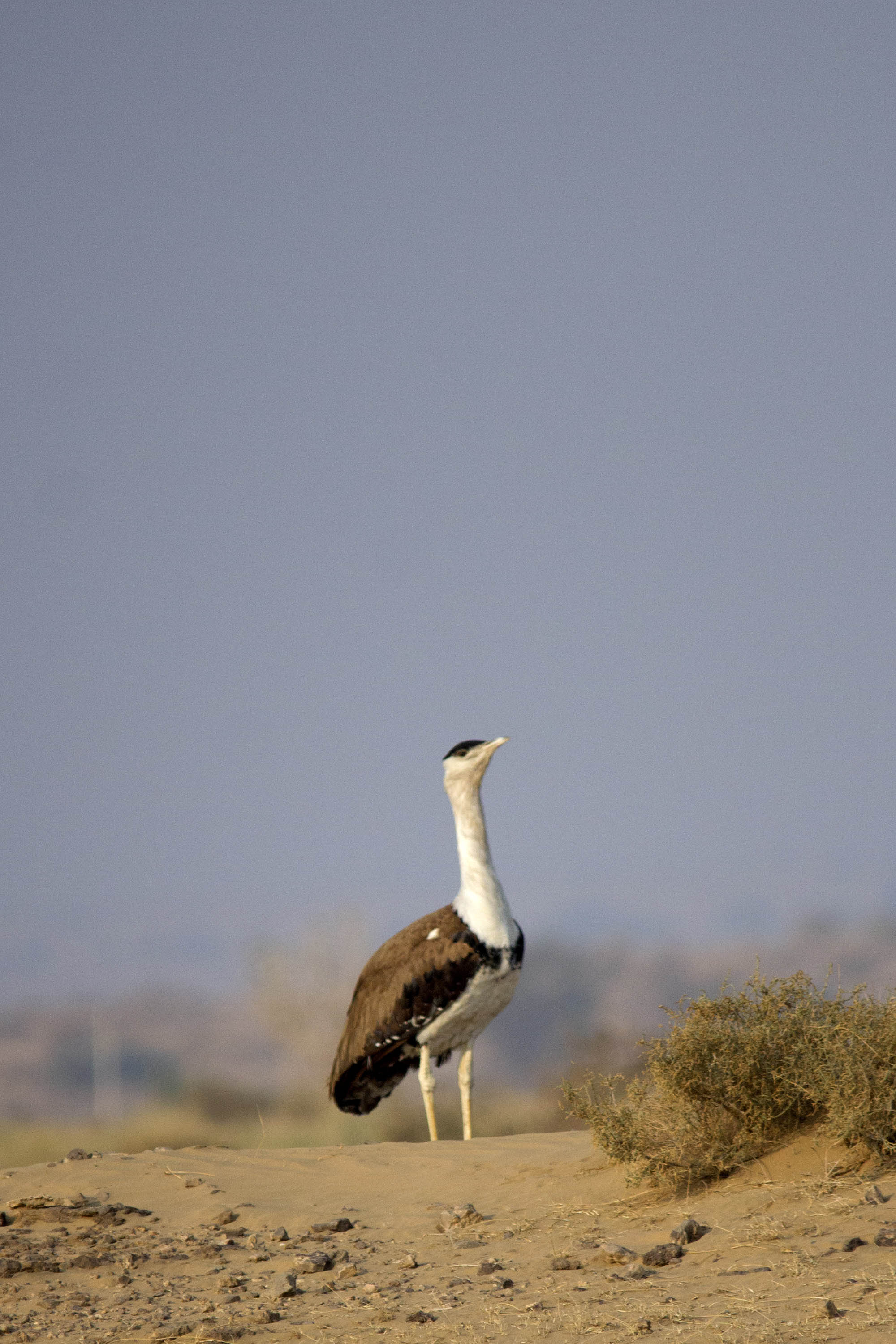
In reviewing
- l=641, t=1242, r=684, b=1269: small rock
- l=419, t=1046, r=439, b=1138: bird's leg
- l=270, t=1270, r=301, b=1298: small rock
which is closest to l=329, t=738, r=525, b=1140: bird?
l=419, t=1046, r=439, b=1138: bird's leg

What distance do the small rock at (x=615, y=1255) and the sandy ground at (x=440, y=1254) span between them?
13 millimetres

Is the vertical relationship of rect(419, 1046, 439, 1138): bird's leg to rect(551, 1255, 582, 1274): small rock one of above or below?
above

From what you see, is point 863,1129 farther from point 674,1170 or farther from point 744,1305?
point 744,1305

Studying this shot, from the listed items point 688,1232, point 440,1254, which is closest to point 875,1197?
point 688,1232

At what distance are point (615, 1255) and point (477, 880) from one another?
521cm

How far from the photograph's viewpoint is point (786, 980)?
23.1 feet

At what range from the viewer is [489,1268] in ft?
19.5

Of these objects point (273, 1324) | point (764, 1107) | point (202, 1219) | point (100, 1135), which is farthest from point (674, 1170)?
point (100, 1135)

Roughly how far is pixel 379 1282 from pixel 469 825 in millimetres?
5457

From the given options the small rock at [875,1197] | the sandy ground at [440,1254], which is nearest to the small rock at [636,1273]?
the sandy ground at [440,1254]

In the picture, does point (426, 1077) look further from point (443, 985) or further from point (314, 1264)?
point (314, 1264)

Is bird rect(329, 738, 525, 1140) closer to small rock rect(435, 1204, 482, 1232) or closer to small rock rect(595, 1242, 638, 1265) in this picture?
small rock rect(435, 1204, 482, 1232)

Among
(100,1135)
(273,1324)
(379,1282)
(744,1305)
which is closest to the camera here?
(744,1305)

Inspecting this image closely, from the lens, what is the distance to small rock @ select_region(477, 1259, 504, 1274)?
19.4 ft
